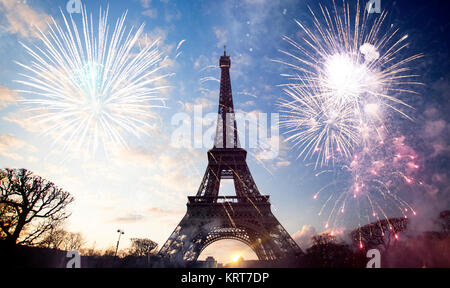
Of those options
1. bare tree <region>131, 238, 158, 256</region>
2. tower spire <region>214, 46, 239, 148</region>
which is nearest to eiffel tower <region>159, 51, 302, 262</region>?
tower spire <region>214, 46, 239, 148</region>

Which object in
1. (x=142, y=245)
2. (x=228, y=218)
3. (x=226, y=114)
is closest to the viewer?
(x=228, y=218)

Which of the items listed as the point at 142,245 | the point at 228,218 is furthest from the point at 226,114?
the point at 142,245

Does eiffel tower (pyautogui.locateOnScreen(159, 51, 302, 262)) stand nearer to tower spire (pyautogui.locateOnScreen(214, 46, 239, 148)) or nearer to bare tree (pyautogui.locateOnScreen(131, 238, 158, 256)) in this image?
tower spire (pyautogui.locateOnScreen(214, 46, 239, 148))

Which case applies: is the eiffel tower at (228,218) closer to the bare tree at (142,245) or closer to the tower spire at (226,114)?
the tower spire at (226,114)

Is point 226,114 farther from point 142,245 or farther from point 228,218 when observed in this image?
point 142,245

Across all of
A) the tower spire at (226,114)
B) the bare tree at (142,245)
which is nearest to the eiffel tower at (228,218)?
the tower spire at (226,114)
